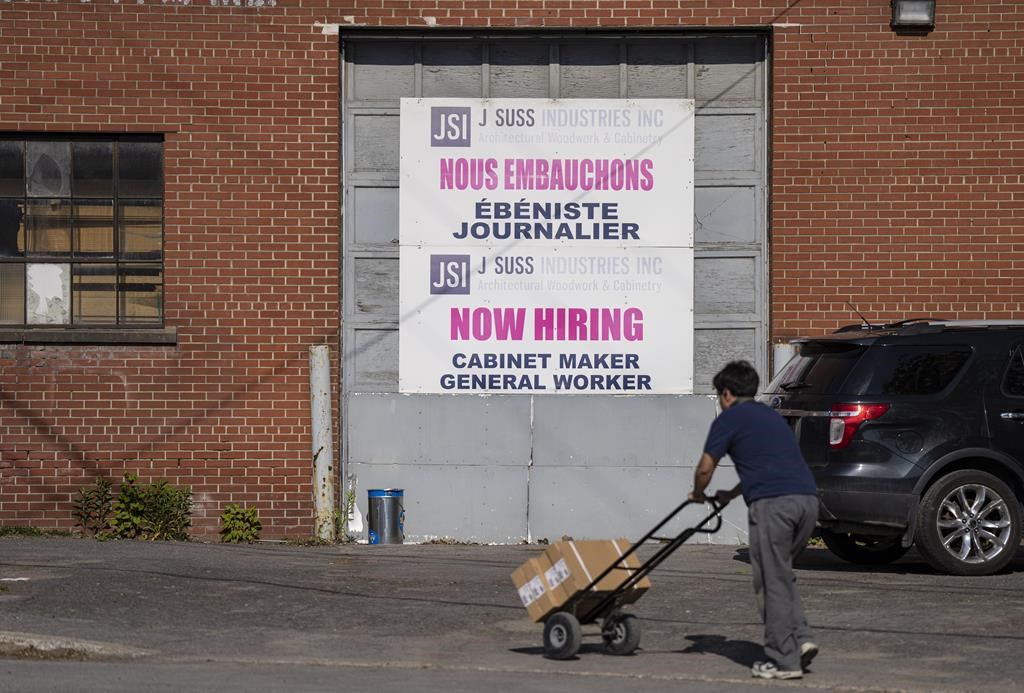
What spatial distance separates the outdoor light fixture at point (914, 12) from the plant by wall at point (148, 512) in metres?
8.28

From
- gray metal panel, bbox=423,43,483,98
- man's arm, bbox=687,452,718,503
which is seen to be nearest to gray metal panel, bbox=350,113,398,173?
gray metal panel, bbox=423,43,483,98

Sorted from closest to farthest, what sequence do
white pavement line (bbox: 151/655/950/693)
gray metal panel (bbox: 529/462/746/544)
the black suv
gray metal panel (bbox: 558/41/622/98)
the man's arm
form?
white pavement line (bbox: 151/655/950/693), the man's arm, the black suv, gray metal panel (bbox: 529/462/746/544), gray metal panel (bbox: 558/41/622/98)

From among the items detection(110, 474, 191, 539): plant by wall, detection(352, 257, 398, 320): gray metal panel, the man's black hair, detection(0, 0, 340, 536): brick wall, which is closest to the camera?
the man's black hair

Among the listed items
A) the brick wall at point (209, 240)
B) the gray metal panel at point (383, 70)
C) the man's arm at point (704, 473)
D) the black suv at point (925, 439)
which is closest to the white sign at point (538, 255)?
Answer: the gray metal panel at point (383, 70)

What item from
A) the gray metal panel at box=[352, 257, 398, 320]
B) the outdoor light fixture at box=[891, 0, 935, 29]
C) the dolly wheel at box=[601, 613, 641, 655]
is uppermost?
the outdoor light fixture at box=[891, 0, 935, 29]

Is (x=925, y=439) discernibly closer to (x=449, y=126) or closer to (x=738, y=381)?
(x=738, y=381)

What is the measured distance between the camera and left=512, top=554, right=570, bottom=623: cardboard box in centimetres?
837

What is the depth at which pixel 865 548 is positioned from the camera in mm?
12953

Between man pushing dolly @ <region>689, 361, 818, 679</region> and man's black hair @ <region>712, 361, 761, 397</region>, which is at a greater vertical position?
A: man's black hair @ <region>712, 361, 761, 397</region>

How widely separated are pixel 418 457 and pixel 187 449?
7.28ft

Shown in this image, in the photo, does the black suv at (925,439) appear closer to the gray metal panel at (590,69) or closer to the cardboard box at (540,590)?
the cardboard box at (540,590)

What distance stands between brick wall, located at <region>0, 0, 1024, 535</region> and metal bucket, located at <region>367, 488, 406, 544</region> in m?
0.63

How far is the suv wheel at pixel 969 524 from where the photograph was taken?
38.1 feet

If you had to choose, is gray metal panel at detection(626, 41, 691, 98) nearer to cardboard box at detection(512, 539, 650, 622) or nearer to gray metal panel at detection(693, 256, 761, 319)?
gray metal panel at detection(693, 256, 761, 319)
